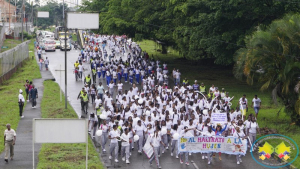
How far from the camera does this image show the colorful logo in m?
17.1

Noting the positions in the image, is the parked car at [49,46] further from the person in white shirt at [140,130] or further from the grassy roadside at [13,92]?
the person in white shirt at [140,130]

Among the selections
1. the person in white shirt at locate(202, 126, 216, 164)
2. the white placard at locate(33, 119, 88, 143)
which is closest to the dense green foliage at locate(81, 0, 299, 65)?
the person in white shirt at locate(202, 126, 216, 164)

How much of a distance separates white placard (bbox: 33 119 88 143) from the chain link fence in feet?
72.0

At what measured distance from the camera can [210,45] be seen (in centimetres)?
2981

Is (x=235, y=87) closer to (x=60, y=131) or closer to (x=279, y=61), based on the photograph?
(x=279, y=61)

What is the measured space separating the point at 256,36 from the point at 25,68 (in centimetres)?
2700

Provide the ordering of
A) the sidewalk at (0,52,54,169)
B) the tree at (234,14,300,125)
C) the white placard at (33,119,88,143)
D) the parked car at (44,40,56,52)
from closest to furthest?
the white placard at (33,119,88,143), the sidewalk at (0,52,54,169), the tree at (234,14,300,125), the parked car at (44,40,56,52)

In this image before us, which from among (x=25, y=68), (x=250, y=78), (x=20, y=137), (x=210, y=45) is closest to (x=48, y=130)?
(x=20, y=137)

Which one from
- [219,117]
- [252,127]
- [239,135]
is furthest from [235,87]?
[239,135]

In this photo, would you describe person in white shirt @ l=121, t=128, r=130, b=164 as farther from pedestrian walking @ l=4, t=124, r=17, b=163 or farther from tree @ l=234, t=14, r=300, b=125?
tree @ l=234, t=14, r=300, b=125

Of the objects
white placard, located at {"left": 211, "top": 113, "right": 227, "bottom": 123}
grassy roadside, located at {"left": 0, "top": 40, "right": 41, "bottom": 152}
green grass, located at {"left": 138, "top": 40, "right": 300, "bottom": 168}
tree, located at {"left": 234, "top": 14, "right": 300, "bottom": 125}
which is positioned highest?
tree, located at {"left": 234, "top": 14, "right": 300, "bottom": 125}

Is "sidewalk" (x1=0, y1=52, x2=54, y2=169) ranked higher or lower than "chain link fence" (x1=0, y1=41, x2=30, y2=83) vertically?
lower

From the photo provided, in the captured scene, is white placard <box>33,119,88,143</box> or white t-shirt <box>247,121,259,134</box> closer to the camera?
white placard <box>33,119,88,143</box>

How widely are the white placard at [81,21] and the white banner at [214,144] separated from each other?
10.8m
